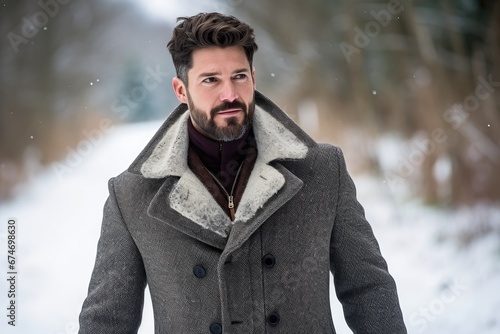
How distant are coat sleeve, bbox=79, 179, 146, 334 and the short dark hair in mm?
422

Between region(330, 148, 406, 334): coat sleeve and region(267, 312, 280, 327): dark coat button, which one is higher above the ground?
region(330, 148, 406, 334): coat sleeve

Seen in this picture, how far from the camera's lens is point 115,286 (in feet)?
4.83

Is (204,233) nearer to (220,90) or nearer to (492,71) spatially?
(220,90)

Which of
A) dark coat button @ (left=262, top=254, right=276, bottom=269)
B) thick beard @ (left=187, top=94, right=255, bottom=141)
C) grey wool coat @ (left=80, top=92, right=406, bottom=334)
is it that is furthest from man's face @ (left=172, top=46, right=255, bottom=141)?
dark coat button @ (left=262, top=254, right=276, bottom=269)

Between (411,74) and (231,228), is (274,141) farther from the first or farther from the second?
(411,74)

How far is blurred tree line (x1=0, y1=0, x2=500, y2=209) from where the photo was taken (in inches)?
138

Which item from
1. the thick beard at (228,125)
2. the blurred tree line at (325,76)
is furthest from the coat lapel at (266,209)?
the blurred tree line at (325,76)

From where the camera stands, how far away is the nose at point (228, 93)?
1.42m

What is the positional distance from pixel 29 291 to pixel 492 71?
2.93 meters

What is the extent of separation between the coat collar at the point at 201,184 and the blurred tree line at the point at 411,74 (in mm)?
2194

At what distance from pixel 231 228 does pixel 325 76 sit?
259cm

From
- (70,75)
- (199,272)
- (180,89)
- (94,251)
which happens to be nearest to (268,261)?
(199,272)

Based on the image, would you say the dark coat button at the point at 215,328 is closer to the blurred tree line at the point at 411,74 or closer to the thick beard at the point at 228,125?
the thick beard at the point at 228,125

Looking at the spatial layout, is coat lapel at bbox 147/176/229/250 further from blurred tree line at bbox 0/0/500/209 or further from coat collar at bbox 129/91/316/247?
blurred tree line at bbox 0/0/500/209
